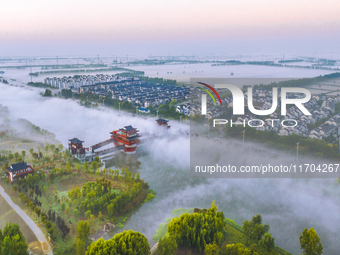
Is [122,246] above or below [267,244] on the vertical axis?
above

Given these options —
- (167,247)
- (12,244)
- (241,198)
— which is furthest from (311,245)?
(12,244)

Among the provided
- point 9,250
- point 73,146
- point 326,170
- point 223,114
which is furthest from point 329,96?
point 9,250

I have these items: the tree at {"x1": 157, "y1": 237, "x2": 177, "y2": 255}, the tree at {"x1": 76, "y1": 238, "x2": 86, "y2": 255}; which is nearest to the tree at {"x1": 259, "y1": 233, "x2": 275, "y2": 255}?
the tree at {"x1": 157, "y1": 237, "x2": 177, "y2": 255}

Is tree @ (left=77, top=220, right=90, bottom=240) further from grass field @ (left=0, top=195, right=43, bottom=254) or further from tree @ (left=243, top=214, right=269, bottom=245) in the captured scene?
tree @ (left=243, top=214, right=269, bottom=245)

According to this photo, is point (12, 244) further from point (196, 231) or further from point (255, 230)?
point (255, 230)

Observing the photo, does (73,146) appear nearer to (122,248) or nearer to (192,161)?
(192,161)

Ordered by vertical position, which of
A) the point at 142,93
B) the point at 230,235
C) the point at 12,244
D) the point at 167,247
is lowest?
the point at 230,235
